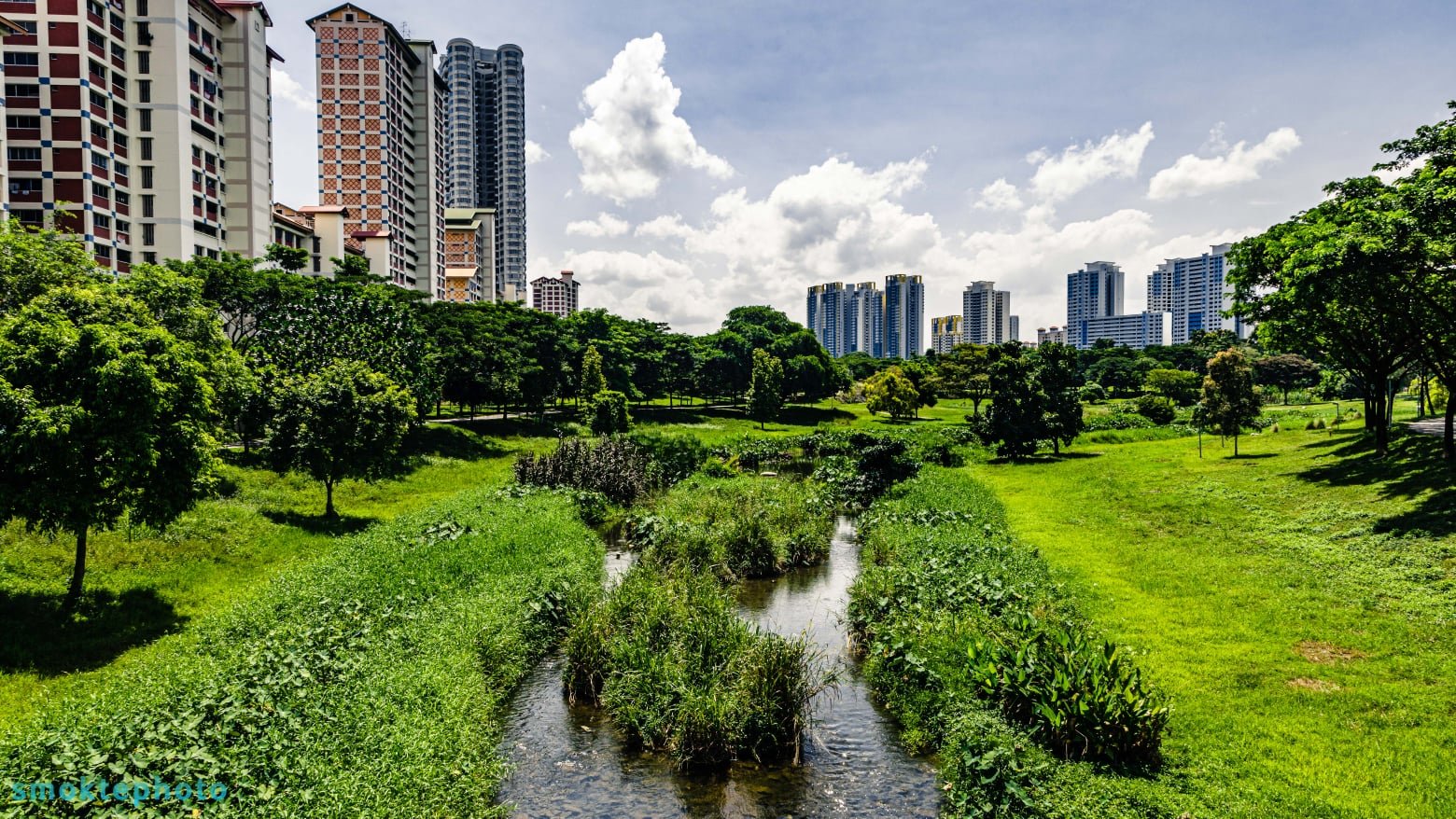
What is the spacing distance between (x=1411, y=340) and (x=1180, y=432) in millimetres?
31265

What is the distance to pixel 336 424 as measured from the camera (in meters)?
28.7

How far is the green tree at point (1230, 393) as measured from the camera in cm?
3638

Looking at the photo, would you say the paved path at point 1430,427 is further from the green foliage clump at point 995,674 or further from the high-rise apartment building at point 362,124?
the high-rise apartment building at point 362,124

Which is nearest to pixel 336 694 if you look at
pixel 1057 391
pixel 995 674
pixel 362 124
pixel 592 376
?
pixel 995 674

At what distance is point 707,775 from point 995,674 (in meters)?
5.93

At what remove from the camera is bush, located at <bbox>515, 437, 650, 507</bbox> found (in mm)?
37938

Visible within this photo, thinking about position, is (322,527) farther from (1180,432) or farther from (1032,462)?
(1180,432)

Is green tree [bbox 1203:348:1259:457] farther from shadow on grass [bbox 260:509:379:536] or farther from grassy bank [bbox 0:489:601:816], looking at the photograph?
shadow on grass [bbox 260:509:379:536]

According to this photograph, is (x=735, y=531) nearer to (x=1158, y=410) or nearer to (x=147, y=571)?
(x=147, y=571)

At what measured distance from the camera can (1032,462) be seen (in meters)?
44.4

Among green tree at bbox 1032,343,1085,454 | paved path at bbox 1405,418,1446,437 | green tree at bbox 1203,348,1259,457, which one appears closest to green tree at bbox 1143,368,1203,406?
paved path at bbox 1405,418,1446,437

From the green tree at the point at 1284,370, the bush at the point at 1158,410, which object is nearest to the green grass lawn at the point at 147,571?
the bush at the point at 1158,410

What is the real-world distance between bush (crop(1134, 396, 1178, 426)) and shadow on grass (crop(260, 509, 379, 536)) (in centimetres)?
6504

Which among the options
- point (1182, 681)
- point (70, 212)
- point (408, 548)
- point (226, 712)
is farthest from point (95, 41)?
point (1182, 681)
